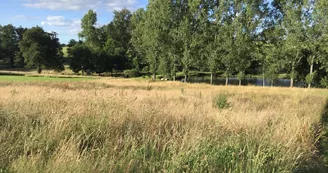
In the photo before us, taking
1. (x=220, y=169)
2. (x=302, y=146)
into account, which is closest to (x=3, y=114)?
(x=220, y=169)

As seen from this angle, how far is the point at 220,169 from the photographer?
4.14 meters

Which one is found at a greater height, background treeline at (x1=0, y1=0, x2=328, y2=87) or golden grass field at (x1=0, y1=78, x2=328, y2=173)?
background treeline at (x1=0, y1=0, x2=328, y2=87)

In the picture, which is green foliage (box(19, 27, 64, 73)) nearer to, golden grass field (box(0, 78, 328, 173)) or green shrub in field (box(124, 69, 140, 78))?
green shrub in field (box(124, 69, 140, 78))

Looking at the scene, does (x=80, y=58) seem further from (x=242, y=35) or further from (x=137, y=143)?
(x=137, y=143)

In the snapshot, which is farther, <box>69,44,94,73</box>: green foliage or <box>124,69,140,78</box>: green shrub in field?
<box>69,44,94,73</box>: green foliage

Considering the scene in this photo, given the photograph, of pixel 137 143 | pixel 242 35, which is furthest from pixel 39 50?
pixel 137 143

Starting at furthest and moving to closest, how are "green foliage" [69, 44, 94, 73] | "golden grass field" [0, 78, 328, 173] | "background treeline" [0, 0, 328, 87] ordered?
"green foliage" [69, 44, 94, 73]
"background treeline" [0, 0, 328, 87]
"golden grass field" [0, 78, 328, 173]

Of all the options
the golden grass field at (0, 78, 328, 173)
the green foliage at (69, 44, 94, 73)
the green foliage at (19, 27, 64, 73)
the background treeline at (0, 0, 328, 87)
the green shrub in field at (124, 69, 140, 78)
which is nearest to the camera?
the golden grass field at (0, 78, 328, 173)

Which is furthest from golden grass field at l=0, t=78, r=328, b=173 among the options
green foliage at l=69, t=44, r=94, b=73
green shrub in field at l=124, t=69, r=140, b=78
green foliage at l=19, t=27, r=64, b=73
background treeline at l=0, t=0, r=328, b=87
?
green foliage at l=19, t=27, r=64, b=73

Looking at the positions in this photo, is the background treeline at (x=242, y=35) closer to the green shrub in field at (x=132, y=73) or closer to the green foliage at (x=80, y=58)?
the green shrub in field at (x=132, y=73)

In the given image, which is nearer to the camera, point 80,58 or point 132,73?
point 132,73

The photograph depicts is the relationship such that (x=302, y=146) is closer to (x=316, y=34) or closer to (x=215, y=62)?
(x=316, y=34)

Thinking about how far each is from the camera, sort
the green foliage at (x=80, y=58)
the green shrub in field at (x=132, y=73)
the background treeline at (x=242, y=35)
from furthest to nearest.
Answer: the green foliage at (x=80, y=58) < the green shrub in field at (x=132, y=73) < the background treeline at (x=242, y=35)

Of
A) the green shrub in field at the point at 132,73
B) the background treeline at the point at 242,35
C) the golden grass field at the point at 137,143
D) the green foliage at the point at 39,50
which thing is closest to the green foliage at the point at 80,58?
the green foliage at the point at 39,50
